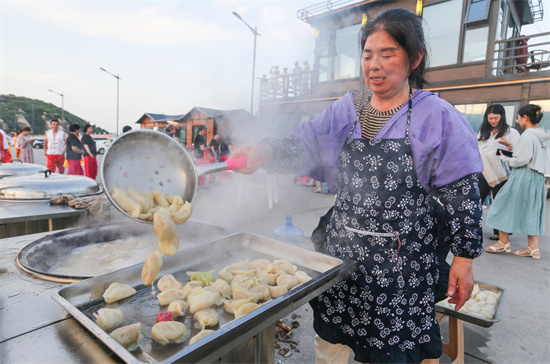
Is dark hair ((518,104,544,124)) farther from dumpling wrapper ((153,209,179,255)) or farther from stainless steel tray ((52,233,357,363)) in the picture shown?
dumpling wrapper ((153,209,179,255))

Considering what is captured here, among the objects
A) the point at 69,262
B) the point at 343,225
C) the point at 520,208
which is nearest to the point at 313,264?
the point at 343,225

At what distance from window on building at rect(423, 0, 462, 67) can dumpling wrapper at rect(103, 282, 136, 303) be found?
12.5m

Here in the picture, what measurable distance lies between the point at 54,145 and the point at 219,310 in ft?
29.4

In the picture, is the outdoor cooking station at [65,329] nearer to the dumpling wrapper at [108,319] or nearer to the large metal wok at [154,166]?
the dumpling wrapper at [108,319]

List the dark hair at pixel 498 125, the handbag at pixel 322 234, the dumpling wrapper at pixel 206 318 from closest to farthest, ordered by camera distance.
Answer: the dumpling wrapper at pixel 206 318, the handbag at pixel 322 234, the dark hair at pixel 498 125

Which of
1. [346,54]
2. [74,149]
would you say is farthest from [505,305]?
[346,54]

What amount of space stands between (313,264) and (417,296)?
1.72 feet

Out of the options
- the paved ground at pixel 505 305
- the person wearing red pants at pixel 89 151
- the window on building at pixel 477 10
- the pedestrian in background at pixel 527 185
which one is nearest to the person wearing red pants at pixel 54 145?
the person wearing red pants at pixel 89 151

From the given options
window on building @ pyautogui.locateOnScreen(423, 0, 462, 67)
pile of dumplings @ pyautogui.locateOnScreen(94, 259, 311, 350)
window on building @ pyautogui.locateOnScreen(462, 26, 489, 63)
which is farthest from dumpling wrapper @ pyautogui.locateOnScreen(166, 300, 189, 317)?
window on building @ pyautogui.locateOnScreen(462, 26, 489, 63)

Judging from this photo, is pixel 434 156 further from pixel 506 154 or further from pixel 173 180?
pixel 506 154

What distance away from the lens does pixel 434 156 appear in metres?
1.32

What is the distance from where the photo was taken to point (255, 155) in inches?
63.5

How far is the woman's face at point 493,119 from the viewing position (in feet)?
A: 15.1

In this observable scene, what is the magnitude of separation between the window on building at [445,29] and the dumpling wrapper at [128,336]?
12.6 m
